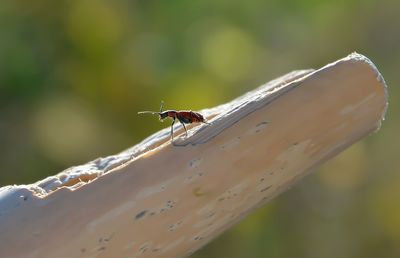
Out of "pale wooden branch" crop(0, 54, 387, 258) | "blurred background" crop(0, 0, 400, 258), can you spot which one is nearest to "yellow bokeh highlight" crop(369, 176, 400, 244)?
"blurred background" crop(0, 0, 400, 258)

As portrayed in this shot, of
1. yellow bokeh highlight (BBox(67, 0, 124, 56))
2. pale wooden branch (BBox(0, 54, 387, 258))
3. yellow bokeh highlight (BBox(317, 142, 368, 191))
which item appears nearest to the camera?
pale wooden branch (BBox(0, 54, 387, 258))

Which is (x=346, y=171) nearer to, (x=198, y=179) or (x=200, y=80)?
(x=200, y=80)

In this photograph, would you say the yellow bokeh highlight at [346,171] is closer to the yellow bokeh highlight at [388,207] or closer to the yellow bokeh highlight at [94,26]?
the yellow bokeh highlight at [388,207]

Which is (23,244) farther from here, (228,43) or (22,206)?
(228,43)

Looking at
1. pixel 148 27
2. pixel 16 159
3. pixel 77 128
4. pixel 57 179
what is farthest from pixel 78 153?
pixel 57 179

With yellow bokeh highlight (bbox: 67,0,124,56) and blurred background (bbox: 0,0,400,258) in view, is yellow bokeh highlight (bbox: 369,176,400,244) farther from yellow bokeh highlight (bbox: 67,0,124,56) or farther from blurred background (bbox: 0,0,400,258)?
yellow bokeh highlight (bbox: 67,0,124,56)

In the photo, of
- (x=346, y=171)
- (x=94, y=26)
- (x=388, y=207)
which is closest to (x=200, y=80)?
(x=94, y=26)

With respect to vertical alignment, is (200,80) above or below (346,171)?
above

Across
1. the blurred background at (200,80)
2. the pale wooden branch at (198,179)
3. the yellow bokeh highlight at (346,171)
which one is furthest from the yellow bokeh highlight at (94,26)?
the pale wooden branch at (198,179)
